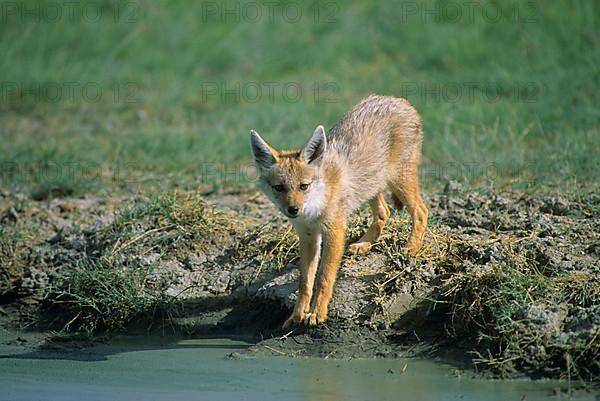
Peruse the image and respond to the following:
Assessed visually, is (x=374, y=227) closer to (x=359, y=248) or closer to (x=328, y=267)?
(x=359, y=248)

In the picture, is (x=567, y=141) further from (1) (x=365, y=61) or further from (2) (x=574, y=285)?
(1) (x=365, y=61)

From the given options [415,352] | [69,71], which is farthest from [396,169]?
[69,71]

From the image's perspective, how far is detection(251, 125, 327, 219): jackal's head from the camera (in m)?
Answer: 6.64

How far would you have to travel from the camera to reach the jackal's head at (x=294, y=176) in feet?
21.8

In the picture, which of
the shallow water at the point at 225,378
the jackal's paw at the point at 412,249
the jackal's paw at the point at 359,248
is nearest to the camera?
the shallow water at the point at 225,378

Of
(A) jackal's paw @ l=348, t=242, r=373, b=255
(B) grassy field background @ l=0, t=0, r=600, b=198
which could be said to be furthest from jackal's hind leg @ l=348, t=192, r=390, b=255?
(B) grassy field background @ l=0, t=0, r=600, b=198

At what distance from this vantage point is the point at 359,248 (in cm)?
723

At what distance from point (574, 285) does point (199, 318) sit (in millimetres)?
2657

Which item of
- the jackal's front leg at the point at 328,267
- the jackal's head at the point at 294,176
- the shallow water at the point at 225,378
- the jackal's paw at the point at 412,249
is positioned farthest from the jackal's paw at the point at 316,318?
the jackal's paw at the point at 412,249

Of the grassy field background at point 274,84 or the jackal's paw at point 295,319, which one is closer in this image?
the jackal's paw at point 295,319

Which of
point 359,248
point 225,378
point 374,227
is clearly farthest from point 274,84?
point 225,378

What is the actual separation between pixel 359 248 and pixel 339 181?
0.54m

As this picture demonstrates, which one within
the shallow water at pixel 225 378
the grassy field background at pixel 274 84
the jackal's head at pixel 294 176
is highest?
the grassy field background at pixel 274 84

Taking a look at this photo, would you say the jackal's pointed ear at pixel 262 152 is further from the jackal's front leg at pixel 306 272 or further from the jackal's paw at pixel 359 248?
the jackal's paw at pixel 359 248
